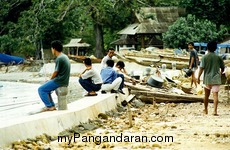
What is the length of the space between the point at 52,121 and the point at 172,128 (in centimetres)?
221

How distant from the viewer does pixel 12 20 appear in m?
46.4

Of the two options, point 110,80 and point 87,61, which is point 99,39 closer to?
point 110,80

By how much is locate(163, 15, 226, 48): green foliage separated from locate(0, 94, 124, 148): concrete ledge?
2377 cm

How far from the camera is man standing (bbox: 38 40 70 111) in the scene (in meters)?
9.59

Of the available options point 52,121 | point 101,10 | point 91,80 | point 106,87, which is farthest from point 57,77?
point 101,10

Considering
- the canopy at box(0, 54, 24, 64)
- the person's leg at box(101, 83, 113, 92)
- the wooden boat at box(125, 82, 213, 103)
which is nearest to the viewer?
the person's leg at box(101, 83, 113, 92)

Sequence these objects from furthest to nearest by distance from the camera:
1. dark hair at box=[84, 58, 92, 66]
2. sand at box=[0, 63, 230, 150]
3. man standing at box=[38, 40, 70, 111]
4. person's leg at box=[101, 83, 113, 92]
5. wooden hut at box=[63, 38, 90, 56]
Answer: wooden hut at box=[63, 38, 90, 56], person's leg at box=[101, 83, 113, 92], dark hair at box=[84, 58, 92, 66], man standing at box=[38, 40, 70, 111], sand at box=[0, 63, 230, 150]

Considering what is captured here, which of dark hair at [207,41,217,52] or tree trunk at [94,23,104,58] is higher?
dark hair at [207,41,217,52]

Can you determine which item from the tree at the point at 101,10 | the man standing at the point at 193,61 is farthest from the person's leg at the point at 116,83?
the tree at the point at 101,10

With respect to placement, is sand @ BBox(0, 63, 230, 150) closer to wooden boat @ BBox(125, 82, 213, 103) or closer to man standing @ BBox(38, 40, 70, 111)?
wooden boat @ BBox(125, 82, 213, 103)

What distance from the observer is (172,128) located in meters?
8.90

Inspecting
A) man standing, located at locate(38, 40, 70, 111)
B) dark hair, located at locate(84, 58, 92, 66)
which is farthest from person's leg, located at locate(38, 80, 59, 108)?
dark hair, located at locate(84, 58, 92, 66)

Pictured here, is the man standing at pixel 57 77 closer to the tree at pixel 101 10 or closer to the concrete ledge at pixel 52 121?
the concrete ledge at pixel 52 121

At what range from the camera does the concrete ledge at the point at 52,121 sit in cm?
722
